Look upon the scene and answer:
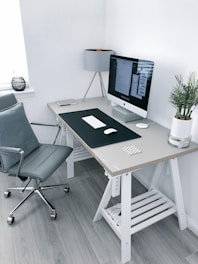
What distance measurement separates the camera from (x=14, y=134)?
6.21 ft

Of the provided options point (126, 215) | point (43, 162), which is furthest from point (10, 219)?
point (126, 215)

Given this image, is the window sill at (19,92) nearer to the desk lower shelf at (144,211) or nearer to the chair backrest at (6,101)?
the chair backrest at (6,101)

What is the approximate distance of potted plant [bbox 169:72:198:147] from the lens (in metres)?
1.41

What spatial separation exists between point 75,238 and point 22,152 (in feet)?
2.64

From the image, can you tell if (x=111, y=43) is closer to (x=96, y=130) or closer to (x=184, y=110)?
(x=96, y=130)

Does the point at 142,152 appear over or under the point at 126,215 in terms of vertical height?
over

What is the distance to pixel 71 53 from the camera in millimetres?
2459

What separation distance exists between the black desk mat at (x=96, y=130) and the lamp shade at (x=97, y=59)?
0.51 m

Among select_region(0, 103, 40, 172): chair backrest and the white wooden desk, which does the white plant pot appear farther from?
select_region(0, 103, 40, 172): chair backrest

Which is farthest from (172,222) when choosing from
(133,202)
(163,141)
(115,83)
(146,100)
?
(115,83)

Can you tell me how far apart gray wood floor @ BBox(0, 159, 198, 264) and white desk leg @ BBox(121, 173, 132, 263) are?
0.10m

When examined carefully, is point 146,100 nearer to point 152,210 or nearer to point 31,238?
point 152,210

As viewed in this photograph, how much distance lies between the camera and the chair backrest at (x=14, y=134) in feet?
5.89

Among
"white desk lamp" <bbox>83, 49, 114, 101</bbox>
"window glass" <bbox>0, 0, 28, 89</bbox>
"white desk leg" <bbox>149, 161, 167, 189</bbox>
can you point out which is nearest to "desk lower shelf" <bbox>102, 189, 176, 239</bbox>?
"white desk leg" <bbox>149, 161, 167, 189</bbox>
